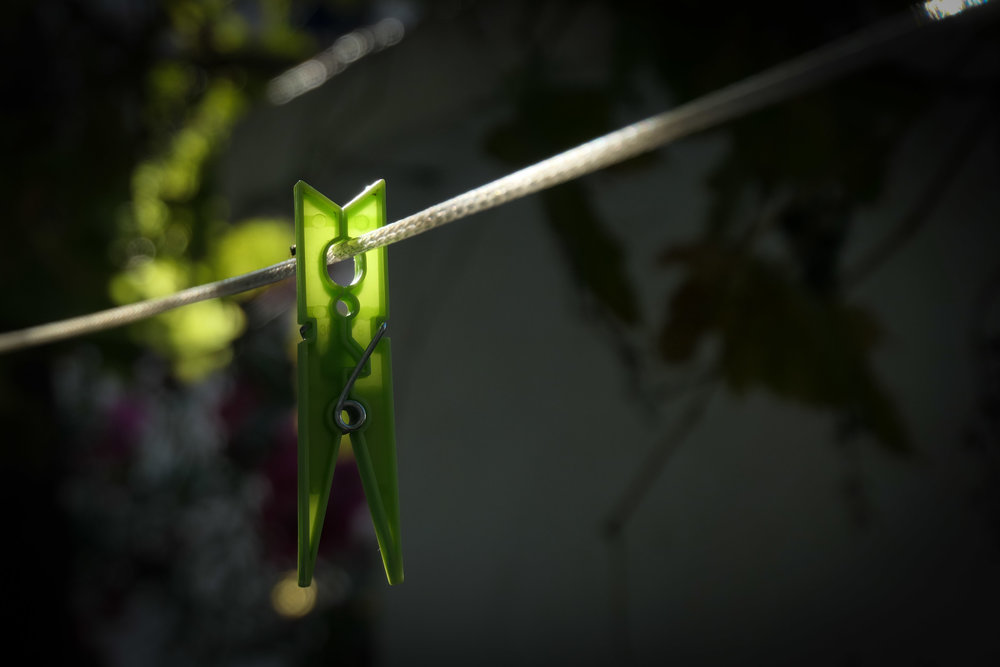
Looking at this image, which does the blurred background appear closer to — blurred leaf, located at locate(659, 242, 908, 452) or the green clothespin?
blurred leaf, located at locate(659, 242, 908, 452)

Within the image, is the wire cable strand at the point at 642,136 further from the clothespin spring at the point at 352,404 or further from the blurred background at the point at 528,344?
the blurred background at the point at 528,344

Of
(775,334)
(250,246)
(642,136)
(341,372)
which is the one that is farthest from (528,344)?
(642,136)

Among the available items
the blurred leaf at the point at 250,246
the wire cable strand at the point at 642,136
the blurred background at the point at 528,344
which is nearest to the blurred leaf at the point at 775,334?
the blurred background at the point at 528,344

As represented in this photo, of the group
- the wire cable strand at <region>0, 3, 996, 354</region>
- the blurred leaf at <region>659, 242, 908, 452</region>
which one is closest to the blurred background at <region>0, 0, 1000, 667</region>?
the blurred leaf at <region>659, 242, 908, 452</region>

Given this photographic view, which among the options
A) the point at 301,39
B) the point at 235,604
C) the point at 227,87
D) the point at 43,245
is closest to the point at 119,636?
the point at 235,604

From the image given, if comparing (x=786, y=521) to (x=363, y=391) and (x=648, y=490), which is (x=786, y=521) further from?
(x=363, y=391)

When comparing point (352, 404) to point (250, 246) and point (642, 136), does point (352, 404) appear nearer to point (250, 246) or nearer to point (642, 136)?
point (642, 136)
